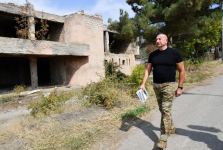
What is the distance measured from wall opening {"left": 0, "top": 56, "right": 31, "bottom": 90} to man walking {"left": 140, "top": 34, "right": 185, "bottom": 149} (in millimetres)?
22292

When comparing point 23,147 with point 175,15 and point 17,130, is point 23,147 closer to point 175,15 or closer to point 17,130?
point 17,130

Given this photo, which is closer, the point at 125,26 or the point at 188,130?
the point at 188,130

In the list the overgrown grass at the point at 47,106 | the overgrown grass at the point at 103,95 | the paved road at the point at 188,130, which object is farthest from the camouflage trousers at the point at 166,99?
the overgrown grass at the point at 47,106

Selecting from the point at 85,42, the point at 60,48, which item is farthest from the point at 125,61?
the point at 60,48

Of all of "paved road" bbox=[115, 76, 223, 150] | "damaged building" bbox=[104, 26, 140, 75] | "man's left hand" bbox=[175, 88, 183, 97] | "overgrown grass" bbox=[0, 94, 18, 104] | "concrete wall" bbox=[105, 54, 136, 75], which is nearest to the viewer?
"man's left hand" bbox=[175, 88, 183, 97]

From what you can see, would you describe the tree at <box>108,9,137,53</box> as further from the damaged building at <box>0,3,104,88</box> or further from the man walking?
the man walking

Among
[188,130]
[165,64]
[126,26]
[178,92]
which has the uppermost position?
[126,26]

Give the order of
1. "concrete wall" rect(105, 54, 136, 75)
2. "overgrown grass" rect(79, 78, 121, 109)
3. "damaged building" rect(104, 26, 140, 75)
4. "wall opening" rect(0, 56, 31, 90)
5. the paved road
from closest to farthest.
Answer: the paved road, "overgrown grass" rect(79, 78, 121, 109), "wall opening" rect(0, 56, 31, 90), "damaged building" rect(104, 26, 140, 75), "concrete wall" rect(105, 54, 136, 75)

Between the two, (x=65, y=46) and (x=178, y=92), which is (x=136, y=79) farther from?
(x=65, y=46)

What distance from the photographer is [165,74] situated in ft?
18.6

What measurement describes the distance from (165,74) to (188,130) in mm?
1831

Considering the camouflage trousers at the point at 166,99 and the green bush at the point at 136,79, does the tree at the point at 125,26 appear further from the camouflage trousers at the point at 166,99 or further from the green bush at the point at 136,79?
the camouflage trousers at the point at 166,99

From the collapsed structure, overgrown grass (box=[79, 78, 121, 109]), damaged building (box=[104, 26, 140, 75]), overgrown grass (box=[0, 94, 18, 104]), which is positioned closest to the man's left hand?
overgrown grass (box=[79, 78, 121, 109])

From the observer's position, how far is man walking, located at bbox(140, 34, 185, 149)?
18.4 feet
